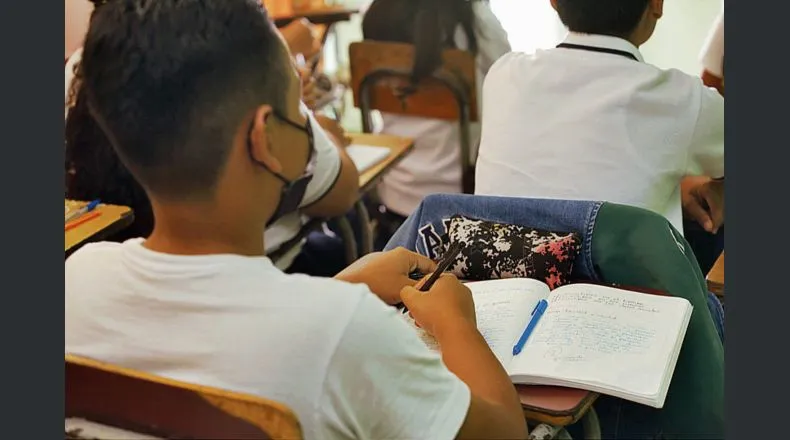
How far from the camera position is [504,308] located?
1.00 metres

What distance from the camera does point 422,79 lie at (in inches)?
56.0

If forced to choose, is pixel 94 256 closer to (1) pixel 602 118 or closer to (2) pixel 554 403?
(2) pixel 554 403

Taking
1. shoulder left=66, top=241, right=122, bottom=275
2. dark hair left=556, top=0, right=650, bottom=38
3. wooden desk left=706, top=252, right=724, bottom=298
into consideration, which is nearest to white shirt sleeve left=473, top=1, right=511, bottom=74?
dark hair left=556, top=0, right=650, bottom=38

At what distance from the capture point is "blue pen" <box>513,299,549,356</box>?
95cm

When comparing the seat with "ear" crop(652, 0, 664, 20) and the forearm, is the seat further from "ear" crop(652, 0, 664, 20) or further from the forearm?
"ear" crop(652, 0, 664, 20)

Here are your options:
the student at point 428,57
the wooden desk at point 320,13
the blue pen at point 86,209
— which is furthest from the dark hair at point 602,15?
the wooden desk at point 320,13

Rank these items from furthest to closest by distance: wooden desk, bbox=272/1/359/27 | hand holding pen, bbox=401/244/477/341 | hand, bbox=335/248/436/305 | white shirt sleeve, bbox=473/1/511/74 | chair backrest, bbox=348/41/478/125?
wooden desk, bbox=272/1/359/27, chair backrest, bbox=348/41/478/125, white shirt sleeve, bbox=473/1/511/74, hand, bbox=335/248/436/305, hand holding pen, bbox=401/244/477/341

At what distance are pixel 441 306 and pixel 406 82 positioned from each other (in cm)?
65

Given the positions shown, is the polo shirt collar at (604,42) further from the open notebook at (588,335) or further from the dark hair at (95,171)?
the dark hair at (95,171)

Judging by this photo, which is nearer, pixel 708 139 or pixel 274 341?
pixel 274 341

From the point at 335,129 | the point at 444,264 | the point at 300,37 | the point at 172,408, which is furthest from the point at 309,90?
the point at 172,408

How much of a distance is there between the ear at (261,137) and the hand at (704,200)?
643 millimetres

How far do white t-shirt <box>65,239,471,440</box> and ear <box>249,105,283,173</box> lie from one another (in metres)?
0.09

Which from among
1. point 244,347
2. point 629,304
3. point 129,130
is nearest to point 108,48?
point 129,130
